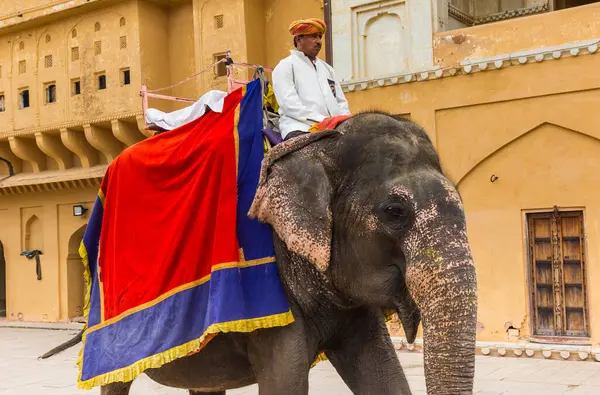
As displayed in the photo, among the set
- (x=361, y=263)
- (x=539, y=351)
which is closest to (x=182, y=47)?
(x=539, y=351)

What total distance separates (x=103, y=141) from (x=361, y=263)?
14.2 metres

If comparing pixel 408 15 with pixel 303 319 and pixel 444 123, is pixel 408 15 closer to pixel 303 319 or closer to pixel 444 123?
pixel 444 123

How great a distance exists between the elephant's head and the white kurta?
0.94 feet

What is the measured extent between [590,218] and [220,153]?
796cm

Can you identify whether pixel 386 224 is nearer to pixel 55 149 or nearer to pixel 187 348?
pixel 187 348

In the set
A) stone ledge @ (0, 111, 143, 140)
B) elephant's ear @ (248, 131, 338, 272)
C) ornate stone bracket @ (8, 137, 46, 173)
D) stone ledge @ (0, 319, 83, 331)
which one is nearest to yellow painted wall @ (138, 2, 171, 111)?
stone ledge @ (0, 111, 143, 140)

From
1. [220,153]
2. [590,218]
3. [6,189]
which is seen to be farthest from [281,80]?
[6,189]

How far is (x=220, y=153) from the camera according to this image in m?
3.78

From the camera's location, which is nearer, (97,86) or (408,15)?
(408,15)

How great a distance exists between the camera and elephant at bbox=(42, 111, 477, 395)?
9.28ft

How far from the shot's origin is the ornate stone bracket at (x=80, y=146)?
17.1 metres

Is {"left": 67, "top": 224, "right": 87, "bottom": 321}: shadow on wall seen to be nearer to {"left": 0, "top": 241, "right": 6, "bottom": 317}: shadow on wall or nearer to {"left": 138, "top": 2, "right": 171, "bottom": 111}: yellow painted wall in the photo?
{"left": 0, "top": 241, "right": 6, "bottom": 317}: shadow on wall

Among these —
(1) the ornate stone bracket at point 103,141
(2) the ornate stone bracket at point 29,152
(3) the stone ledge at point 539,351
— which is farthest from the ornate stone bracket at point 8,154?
(3) the stone ledge at point 539,351

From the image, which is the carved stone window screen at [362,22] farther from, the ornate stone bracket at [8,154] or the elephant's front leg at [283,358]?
the ornate stone bracket at [8,154]
